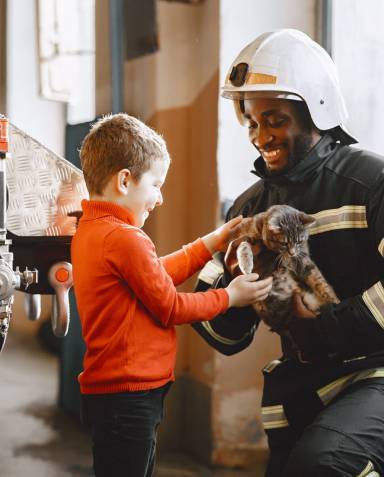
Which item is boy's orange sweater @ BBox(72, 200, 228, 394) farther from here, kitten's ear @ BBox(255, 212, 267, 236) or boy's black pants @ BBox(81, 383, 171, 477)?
kitten's ear @ BBox(255, 212, 267, 236)

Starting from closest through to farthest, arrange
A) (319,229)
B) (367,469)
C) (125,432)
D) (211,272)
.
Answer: (367,469) < (125,432) < (319,229) < (211,272)

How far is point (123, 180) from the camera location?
65.4 inches

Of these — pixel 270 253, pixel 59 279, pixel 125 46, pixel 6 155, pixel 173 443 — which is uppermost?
pixel 125 46

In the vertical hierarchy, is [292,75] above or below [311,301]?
above

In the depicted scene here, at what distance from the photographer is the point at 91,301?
1.66m

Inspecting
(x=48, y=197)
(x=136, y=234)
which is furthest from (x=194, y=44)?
(x=136, y=234)

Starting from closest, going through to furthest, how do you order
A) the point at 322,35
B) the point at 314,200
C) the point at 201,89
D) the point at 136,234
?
the point at 136,234 → the point at 314,200 → the point at 322,35 → the point at 201,89

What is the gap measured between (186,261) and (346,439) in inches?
23.5

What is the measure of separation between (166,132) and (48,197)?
125 cm

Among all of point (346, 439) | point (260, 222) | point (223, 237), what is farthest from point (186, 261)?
point (346, 439)

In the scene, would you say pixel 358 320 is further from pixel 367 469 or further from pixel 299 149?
pixel 299 149

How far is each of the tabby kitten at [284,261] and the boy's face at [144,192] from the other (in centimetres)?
25

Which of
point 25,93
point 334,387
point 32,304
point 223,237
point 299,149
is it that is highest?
point 25,93

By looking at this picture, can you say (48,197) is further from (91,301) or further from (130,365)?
(130,365)
